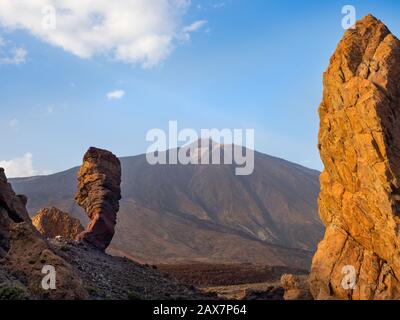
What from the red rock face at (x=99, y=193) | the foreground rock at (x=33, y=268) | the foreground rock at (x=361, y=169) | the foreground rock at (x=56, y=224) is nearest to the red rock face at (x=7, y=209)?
the foreground rock at (x=33, y=268)

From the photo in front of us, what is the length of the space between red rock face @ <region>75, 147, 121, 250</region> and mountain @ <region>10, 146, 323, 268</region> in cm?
5201

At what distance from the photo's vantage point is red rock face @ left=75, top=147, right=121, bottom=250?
117 feet

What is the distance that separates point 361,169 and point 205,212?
131 metres

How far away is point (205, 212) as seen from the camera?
493 feet

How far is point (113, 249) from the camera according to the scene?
91000mm

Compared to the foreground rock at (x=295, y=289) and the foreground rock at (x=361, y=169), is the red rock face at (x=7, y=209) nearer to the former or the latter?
the foreground rock at (x=295, y=289)

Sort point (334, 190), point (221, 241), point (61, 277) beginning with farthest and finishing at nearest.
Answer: point (221, 241), point (334, 190), point (61, 277)

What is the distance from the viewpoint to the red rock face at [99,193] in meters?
35.8

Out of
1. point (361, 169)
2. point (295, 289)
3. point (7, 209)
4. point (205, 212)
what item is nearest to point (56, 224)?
point (7, 209)

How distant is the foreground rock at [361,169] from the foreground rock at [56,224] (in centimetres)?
2873

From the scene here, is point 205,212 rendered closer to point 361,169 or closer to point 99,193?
point 99,193
